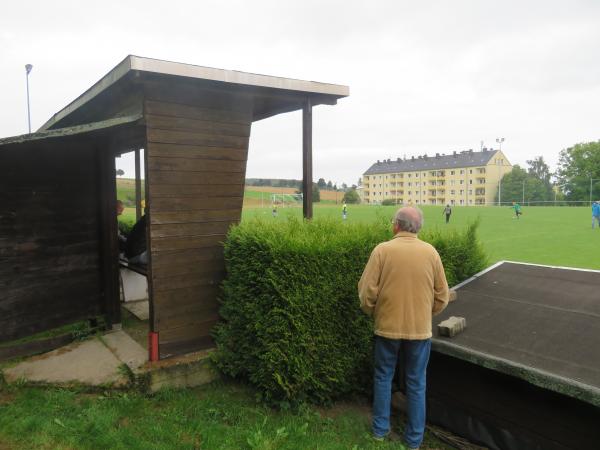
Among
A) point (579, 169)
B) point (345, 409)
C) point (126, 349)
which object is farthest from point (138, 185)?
point (579, 169)

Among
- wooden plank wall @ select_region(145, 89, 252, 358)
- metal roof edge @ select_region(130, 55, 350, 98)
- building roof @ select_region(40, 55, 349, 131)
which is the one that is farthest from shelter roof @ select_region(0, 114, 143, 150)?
metal roof edge @ select_region(130, 55, 350, 98)

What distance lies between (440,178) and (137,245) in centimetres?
10733

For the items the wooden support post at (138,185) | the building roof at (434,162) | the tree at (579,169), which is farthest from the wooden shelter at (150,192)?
the building roof at (434,162)

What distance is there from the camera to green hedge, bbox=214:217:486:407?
12.9 feet

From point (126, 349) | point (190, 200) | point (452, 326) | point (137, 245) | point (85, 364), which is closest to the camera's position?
point (452, 326)

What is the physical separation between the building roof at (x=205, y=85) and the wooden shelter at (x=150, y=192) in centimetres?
1

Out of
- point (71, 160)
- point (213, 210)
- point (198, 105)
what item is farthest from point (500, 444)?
point (71, 160)

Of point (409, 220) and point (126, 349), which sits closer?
point (409, 220)

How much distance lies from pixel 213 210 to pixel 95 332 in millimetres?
2802

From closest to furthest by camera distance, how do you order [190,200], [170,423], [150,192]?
[170,423] → [150,192] → [190,200]

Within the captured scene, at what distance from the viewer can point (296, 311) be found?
3.94 metres

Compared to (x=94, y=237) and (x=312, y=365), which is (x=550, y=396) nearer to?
(x=312, y=365)

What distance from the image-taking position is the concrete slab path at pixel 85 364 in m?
4.48

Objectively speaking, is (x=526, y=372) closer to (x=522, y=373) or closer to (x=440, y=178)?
(x=522, y=373)
